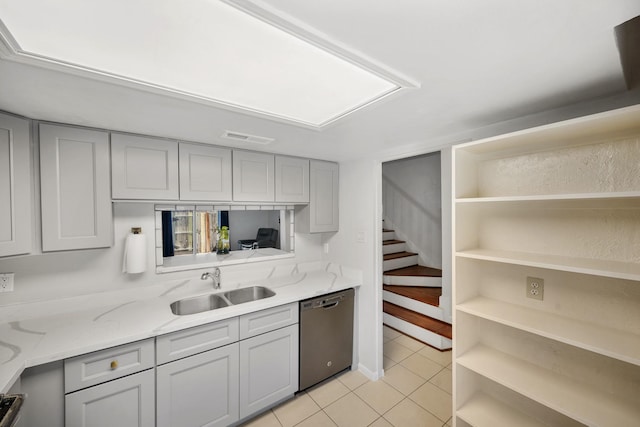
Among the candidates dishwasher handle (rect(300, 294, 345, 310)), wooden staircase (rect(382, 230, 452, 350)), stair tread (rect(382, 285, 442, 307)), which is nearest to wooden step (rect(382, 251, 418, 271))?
wooden staircase (rect(382, 230, 452, 350))

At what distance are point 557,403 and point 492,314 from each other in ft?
1.37

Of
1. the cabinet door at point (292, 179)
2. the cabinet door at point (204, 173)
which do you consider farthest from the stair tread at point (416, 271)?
the cabinet door at point (204, 173)

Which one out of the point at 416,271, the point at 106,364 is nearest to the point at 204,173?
the point at 106,364

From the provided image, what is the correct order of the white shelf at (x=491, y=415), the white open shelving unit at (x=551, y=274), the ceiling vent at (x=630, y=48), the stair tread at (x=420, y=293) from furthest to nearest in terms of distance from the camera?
the stair tread at (x=420, y=293), the white shelf at (x=491, y=415), the white open shelving unit at (x=551, y=274), the ceiling vent at (x=630, y=48)

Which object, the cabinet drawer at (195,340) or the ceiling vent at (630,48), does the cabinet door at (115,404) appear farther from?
the ceiling vent at (630,48)

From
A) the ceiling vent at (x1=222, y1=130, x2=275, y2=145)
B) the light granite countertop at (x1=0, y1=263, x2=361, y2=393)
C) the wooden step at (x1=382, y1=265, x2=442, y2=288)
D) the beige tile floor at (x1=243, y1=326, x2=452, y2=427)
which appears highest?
the ceiling vent at (x1=222, y1=130, x2=275, y2=145)

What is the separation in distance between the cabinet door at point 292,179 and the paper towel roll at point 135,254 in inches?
43.2

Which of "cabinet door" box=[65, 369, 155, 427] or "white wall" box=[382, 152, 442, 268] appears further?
"white wall" box=[382, 152, 442, 268]

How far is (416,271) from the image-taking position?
3947 millimetres

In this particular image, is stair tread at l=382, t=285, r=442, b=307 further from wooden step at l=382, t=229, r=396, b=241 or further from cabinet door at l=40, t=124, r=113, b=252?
cabinet door at l=40, t=124, r=113, b=252

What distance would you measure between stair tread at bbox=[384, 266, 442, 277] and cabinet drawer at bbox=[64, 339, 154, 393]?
3.06 m

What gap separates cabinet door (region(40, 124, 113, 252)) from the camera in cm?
150

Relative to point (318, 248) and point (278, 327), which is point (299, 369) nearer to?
point (278, 327)

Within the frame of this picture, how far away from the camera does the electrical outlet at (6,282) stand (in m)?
1.57
